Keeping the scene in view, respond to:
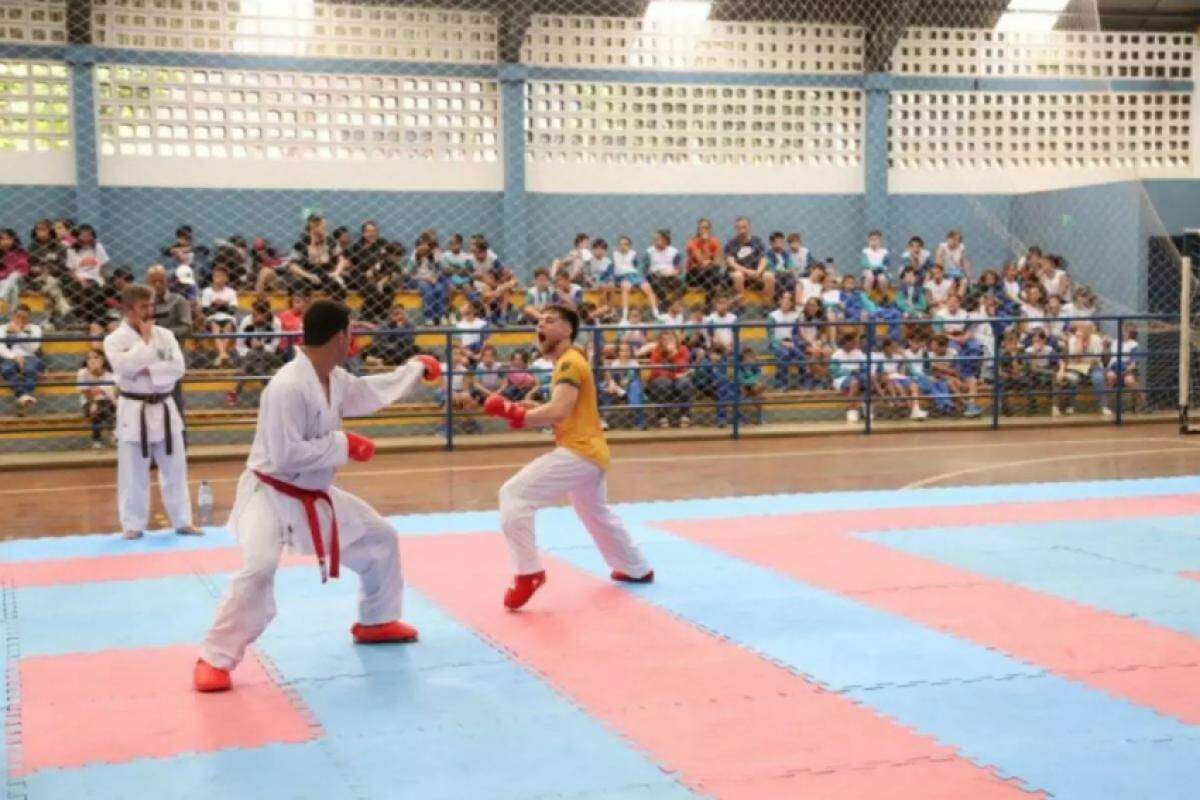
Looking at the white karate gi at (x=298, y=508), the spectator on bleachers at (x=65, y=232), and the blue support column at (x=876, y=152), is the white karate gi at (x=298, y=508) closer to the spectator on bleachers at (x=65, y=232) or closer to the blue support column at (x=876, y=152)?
the spectator on bleachers at (x=65, y=232)

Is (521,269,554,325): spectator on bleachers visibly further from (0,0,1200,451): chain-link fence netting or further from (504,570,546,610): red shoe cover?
(504,570,546,610): red shoe cover

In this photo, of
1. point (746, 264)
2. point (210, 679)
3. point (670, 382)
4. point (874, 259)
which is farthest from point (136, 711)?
point (874, 259)

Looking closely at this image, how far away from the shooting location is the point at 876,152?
1970 centimetres

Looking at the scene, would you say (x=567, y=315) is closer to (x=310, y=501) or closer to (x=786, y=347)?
(x=310, y=501)

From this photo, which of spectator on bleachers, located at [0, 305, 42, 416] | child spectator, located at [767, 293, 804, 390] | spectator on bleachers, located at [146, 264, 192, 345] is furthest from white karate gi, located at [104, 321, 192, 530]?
child spectator, located at [767, 293, 804, 390]

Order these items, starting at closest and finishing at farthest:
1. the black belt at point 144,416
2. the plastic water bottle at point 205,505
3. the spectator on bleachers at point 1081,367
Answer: the black belt at point 144,416, the plastic water bottle at point 205,505, the spectator on bleachers at point 1081,367

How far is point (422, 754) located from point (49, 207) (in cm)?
1382

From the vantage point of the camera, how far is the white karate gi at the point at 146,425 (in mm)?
8773

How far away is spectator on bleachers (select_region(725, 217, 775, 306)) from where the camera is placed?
675 inches

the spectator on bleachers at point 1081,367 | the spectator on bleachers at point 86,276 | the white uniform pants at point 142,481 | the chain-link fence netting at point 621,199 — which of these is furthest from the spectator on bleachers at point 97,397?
the spectator on bleachers at point 1081,367

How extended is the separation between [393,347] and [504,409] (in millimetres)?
8903

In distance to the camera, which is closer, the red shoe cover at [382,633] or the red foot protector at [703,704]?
the red foot protector at [703,704]

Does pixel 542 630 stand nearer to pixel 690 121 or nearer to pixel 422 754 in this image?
pixel 422 754

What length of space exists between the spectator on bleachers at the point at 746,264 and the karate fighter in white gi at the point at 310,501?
11498 mm
